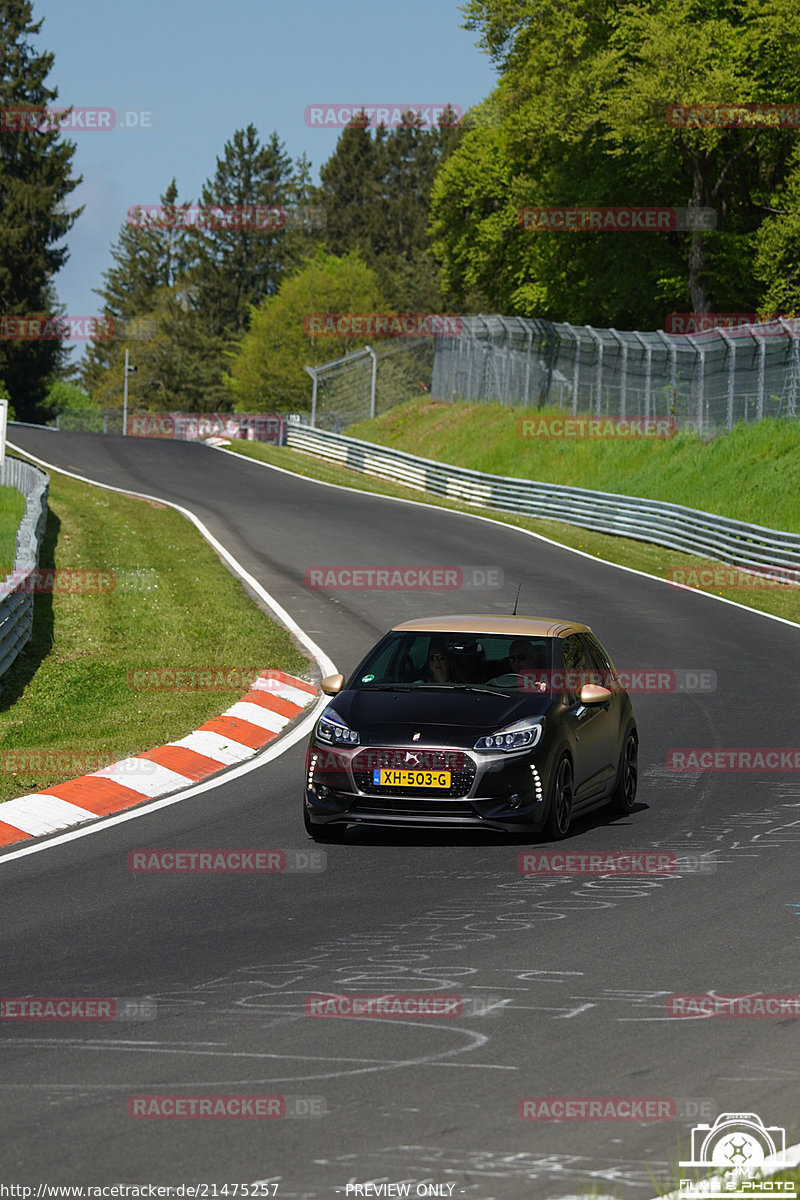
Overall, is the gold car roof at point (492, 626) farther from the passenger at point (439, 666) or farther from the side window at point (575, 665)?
the passenger at point (439, 666)

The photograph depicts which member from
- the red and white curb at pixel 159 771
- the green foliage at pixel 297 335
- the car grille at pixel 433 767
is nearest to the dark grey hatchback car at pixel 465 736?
the car grille at pixel 433 767

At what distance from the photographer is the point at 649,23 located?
4859cm

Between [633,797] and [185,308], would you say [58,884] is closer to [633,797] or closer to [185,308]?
[633,797]

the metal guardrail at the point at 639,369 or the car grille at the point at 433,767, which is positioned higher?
the metal guardrail at the point at 639,369

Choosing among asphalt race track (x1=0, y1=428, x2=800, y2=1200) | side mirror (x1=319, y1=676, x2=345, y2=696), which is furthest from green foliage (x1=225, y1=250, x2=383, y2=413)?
side mirror (x1=319, y1=676, x2=345, y2=696)

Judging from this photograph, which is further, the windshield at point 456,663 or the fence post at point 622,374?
the fence post at point 622,374

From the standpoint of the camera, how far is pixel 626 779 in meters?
12.4

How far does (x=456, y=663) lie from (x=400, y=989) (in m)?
4.90

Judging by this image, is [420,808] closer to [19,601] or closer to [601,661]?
[601,661]

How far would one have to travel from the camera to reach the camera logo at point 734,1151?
4523mm

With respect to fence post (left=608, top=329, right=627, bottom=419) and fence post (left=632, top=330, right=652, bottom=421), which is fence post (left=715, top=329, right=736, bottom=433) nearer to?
fence post (left=632, top=330, right=652, bottom=421)

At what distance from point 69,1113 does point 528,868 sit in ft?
16.3

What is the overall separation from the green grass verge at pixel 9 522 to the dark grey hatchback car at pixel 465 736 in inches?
413

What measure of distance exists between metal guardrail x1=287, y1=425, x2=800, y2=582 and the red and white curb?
17.8 metres
